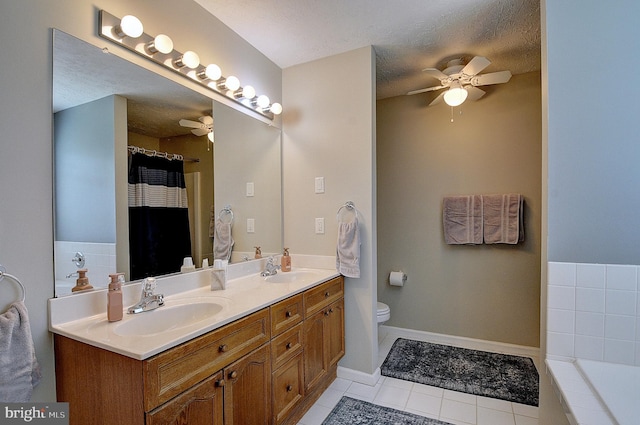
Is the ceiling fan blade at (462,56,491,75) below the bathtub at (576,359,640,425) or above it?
above

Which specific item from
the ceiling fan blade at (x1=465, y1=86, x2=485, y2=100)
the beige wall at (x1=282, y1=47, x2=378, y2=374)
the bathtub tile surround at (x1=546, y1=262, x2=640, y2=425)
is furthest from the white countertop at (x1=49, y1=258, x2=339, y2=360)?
the ceiling fan blade at (x1=465, y1=86, x2=485, y2=100)

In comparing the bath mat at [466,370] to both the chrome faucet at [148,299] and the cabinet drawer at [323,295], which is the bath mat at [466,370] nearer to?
the cabinet drawer at [323,295]

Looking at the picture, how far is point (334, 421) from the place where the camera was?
1772mm

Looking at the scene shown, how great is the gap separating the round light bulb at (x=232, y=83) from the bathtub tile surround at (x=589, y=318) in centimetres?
208

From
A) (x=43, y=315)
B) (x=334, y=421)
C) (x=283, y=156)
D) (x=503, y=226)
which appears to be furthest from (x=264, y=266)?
(x=503, y=226)

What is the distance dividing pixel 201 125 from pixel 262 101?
595mm

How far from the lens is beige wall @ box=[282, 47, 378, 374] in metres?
2.19

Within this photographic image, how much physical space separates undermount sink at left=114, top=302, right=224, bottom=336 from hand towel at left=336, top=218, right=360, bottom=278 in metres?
1.00

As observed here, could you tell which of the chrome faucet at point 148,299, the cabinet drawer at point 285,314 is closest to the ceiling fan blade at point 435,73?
the cabinet drawer at point 285,314

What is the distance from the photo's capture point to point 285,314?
160 centimetres

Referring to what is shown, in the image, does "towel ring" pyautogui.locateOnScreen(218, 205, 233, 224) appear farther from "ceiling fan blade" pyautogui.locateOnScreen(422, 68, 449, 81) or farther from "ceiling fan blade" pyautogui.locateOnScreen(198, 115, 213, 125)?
"ceiling fan blade" pyautogui.locateOnScreen(422, 68, 449, 81)

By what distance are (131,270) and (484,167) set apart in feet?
9.26

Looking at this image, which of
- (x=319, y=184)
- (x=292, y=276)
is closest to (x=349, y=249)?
(x=292, y=276)

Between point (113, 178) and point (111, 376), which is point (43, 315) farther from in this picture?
point (113, 178)
